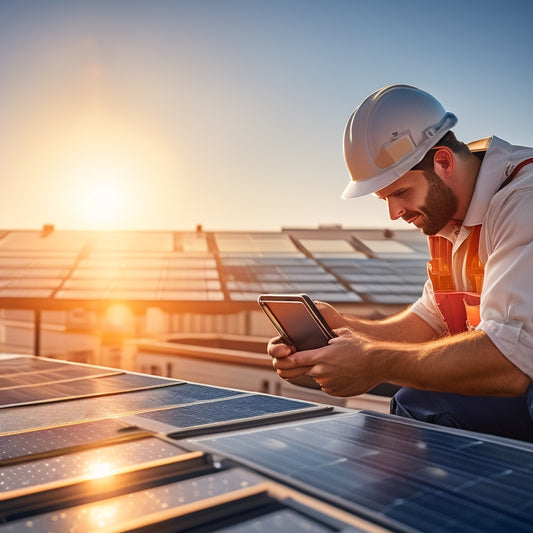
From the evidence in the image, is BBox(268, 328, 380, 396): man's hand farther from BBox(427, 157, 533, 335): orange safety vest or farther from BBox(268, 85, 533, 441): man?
BBox(427, 157, 533, 335): orange safety vest

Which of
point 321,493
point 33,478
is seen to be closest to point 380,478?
point 321,493

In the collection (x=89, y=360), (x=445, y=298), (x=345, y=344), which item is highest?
(x=445, y=298)

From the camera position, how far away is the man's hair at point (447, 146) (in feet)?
8.44

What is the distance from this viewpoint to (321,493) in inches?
46.0

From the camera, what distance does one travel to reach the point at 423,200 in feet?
8.38

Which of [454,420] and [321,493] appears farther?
[454,420]

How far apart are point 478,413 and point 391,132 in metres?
1.27

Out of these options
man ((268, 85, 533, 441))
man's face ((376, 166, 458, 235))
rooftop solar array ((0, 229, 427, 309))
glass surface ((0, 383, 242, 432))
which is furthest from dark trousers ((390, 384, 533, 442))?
rooftop solar array ((0, 229, 427, 309))

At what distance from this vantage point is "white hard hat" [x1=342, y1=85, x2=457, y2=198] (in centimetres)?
258

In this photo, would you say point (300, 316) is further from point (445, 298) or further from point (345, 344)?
point (445, 298)

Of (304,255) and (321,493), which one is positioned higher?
(304,255)

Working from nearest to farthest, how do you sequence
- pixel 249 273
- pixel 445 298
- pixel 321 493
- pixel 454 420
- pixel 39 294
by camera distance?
pixel 321 493, pixel 454 420, pixel 445 298, pixel 39 294, pixel 249 273

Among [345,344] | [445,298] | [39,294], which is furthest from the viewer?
[39,294]

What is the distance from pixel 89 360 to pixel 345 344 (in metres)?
9.21
